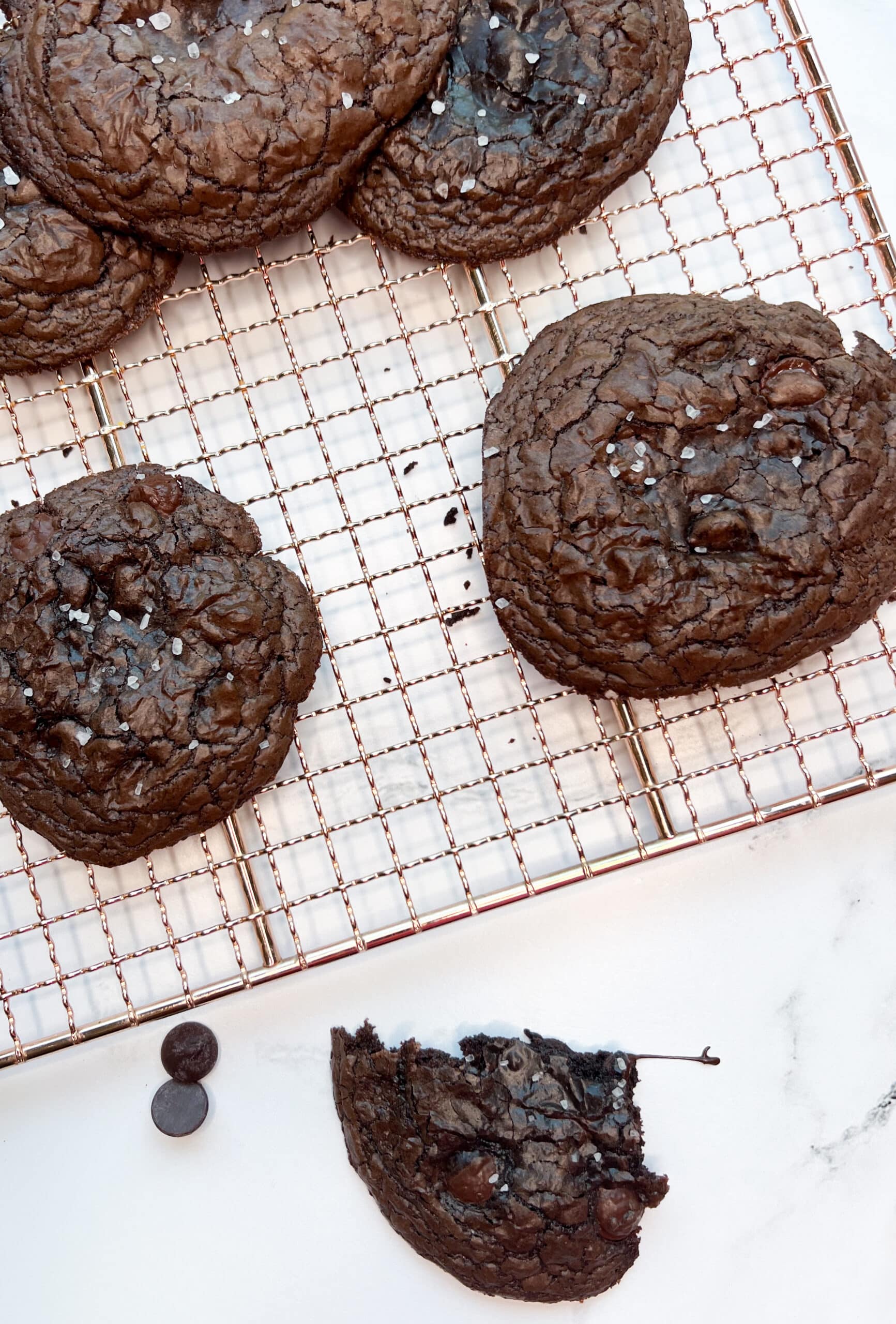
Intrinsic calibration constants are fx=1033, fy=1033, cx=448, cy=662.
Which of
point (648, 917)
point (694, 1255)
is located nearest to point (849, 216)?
point (648, 917)

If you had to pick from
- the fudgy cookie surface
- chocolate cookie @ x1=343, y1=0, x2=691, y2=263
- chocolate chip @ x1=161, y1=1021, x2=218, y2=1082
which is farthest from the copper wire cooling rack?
the fudgy cookie surface

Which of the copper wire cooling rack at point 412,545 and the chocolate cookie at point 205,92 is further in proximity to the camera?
the copper wire cooling rack at point 412,545

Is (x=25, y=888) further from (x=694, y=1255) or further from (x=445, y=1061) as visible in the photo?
(x=694, y=1255)

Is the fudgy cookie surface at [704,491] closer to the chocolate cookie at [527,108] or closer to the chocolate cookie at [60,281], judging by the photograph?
the chocolate cookie at [527,108]

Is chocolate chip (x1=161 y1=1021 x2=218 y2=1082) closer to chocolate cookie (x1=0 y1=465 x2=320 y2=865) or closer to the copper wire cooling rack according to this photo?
the copper wire cooling rack

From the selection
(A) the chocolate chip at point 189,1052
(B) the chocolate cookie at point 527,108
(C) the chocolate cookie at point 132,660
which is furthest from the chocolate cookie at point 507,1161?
(B) the chocolate cookie at point 527,108
